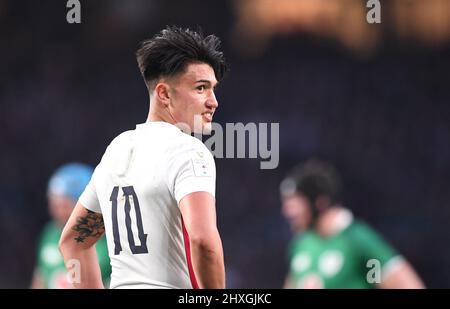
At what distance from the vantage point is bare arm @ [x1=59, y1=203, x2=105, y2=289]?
328 cm

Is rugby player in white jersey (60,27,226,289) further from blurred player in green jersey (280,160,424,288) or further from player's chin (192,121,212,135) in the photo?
blurred player in green jersey (280,160,424,288)

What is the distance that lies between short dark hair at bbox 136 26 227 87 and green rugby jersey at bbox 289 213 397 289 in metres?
2.63

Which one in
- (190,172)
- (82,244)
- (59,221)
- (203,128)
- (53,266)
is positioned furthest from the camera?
(59,221)

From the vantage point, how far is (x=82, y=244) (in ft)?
10.9

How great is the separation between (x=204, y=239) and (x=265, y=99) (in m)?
7.04

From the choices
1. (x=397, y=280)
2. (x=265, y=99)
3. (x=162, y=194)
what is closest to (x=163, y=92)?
(x=162, y=194)

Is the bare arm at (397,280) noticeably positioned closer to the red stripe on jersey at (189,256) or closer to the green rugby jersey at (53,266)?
the green rugby jersey at (53,266)

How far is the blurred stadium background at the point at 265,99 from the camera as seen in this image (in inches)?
364

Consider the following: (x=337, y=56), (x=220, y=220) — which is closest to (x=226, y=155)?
(x=220, y=220)

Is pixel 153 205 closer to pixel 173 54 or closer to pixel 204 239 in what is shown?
pixel 204 239

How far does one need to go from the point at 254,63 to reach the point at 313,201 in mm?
4102

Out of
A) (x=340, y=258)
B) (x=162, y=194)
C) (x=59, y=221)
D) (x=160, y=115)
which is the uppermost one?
(x=160, y=115)

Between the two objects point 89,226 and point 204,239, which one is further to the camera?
point 89,226
